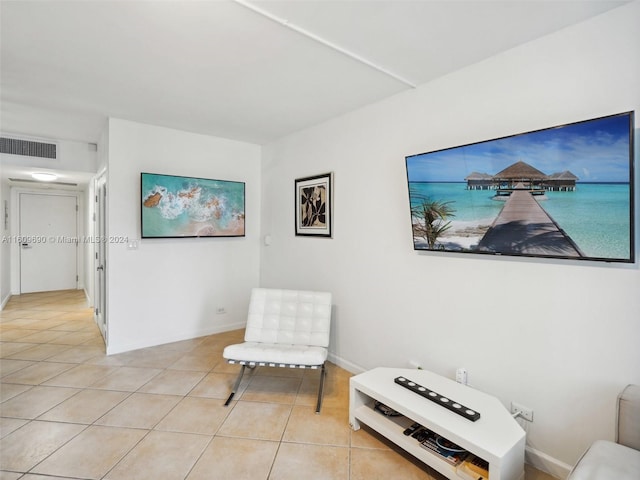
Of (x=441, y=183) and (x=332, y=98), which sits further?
(x=332, y=98)

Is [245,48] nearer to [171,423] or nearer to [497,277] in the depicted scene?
[497,277]

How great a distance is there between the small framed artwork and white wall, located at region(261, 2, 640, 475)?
124 millimetres

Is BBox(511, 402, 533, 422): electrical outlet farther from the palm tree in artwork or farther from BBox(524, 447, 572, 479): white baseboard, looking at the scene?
the palm tree in artwork

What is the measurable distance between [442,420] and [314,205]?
7.95ft

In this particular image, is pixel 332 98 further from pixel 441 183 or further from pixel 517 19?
pixel 517 19

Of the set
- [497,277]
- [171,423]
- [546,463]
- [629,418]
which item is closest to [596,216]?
[497,277]

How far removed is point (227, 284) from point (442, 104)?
132 inches

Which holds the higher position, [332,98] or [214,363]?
[332,98]

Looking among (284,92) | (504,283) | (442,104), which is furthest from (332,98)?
(504,283)

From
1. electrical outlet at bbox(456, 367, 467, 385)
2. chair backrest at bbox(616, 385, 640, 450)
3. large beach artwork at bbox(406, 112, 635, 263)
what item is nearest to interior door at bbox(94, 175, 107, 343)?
large beach artwork at bbox(406, 112, 635, 263)

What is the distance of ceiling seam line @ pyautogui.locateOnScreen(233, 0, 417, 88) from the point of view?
67.6 inches

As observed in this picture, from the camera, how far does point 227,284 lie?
14.5 feet

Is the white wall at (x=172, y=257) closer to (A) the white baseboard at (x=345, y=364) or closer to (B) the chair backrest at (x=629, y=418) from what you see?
(A) the white baseboard at (x=345, y=364)

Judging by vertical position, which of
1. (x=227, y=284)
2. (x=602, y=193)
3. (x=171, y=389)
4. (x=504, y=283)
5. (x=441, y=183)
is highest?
(x=441, y=183)
